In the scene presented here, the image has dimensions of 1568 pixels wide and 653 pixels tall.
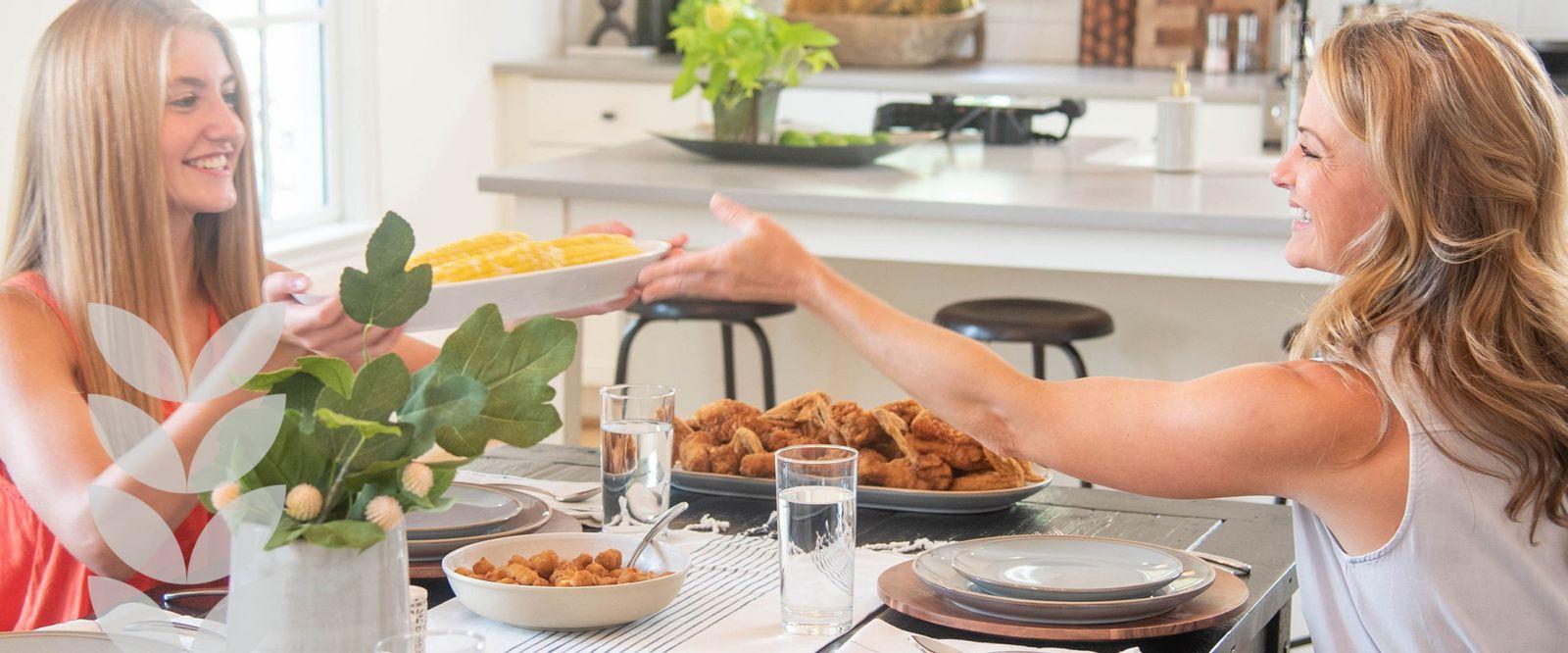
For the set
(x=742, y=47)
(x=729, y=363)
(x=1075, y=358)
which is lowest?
(x=729, y=363)

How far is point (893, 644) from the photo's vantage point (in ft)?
4.27

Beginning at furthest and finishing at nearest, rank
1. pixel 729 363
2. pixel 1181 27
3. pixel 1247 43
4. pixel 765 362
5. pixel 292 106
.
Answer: pixel 1181 27 → pixel 1247 43 → pixel 292 106 → pixel 729 363 → pixel 765 362

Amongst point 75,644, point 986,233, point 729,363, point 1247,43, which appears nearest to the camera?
point 75,644

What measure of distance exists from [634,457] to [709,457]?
0.70 ft

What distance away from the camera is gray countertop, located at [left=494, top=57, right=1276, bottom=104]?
4.79 meters

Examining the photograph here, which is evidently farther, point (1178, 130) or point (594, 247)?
point (1178, 130)

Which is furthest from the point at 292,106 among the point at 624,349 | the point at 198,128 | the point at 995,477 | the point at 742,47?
the point at 995,477

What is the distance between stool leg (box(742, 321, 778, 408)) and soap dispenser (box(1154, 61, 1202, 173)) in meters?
0.87

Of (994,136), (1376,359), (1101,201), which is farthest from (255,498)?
(994,136)

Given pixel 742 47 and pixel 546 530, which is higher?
pixel 742 47

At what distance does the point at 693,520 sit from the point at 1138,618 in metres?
0.49

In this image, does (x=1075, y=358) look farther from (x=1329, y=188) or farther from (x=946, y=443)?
(x=1329, y=188)

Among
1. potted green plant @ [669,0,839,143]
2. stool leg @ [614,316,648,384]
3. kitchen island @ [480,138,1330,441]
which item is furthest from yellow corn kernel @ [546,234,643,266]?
stool leg @ [614,316,648,384]

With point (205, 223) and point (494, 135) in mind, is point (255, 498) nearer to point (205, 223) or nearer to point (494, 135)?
point (205, 223)
